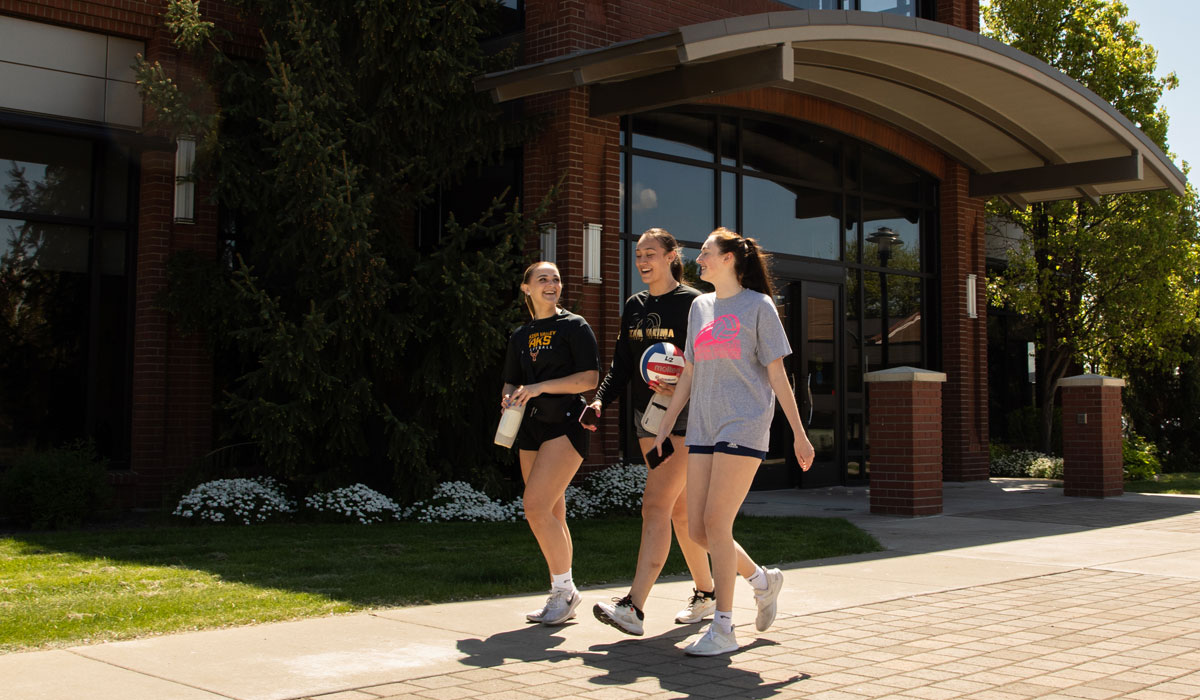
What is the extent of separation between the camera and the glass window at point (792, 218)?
14.2 metres

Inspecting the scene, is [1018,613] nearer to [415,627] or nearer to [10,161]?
[415,627]

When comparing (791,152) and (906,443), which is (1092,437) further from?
(791,152)

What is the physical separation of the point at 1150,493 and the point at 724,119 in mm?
6856

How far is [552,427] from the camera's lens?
5.79m

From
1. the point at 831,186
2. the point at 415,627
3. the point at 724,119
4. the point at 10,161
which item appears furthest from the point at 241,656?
the point at 831,186

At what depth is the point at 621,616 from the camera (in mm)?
5465

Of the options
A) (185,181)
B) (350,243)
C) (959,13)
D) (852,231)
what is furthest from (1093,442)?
(185,181)

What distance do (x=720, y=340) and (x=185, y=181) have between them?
739 centimetres

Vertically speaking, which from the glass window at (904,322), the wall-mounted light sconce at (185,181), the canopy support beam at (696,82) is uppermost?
the canopy support beam at (696,82)

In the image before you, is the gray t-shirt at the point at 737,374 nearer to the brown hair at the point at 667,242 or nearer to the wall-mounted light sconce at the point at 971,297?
the brown hair at the point at 667,242

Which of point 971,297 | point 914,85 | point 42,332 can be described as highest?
point 914,85

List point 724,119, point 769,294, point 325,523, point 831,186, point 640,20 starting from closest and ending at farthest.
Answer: point 769,294, point 325,523, point 640,20, point 724,119, point 831,186

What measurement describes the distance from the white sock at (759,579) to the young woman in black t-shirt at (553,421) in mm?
917

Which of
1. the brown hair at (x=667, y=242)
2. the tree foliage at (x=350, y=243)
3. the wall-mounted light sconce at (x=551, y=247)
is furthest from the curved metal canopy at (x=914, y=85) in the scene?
the brown hair at (x=667, y=242)
